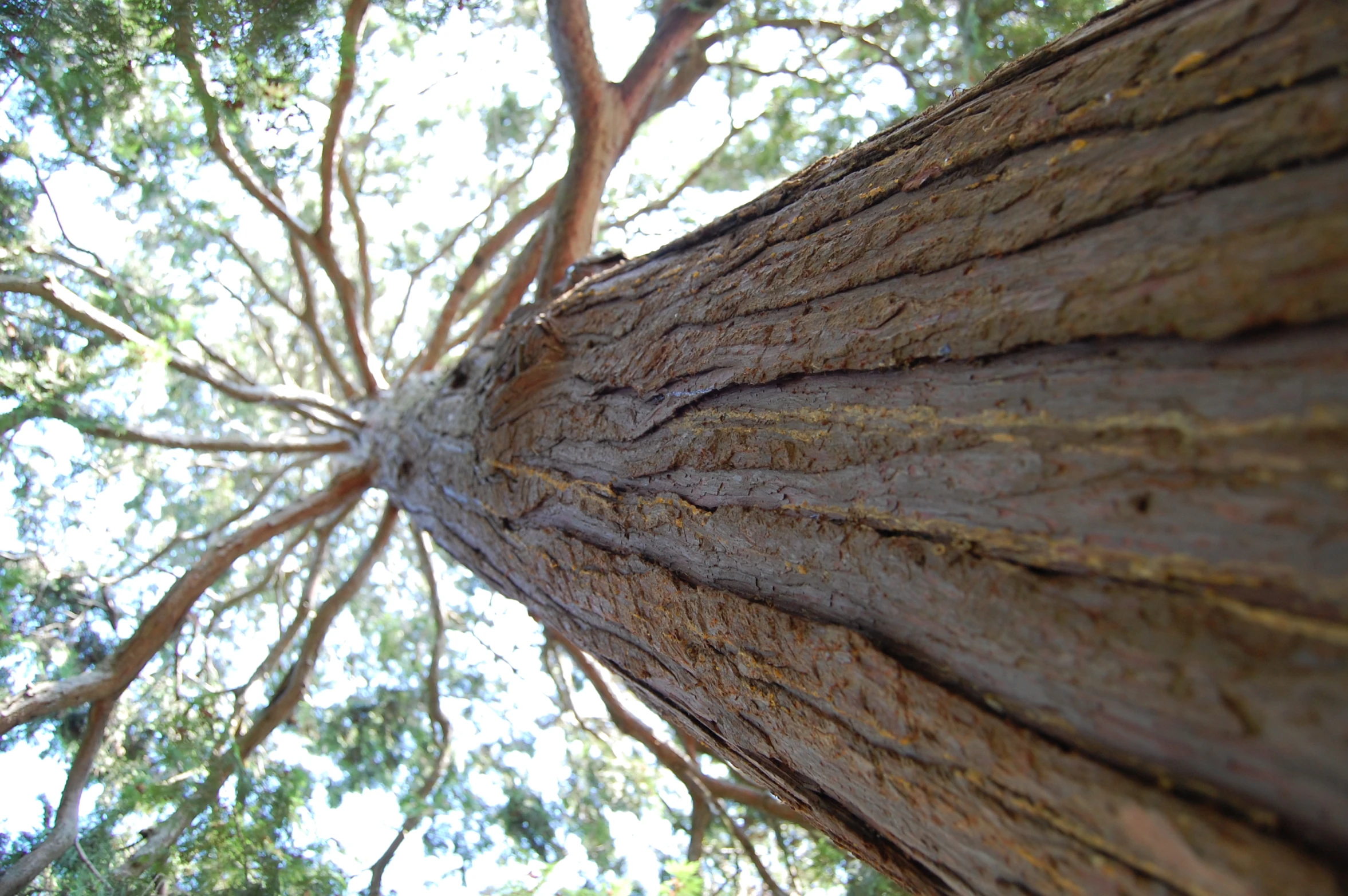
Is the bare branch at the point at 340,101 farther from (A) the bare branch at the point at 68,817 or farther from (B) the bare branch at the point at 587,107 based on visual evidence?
(A) the bare branch at the point at 68,817

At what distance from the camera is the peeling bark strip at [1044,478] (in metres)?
0.70

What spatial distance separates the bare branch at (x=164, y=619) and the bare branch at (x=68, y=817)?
13 cm

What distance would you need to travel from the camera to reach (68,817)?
3.06 m

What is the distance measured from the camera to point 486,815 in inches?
185

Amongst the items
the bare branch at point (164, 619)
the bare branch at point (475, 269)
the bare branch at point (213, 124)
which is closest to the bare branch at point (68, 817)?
the bare branch at point (164, 619)

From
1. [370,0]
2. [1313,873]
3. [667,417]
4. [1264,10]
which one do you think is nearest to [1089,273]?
[1264,10]

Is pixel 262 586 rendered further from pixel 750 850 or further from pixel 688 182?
pixel 688 182

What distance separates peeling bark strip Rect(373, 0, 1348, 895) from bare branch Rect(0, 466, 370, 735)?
285cm

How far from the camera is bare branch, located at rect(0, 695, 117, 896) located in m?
2.79

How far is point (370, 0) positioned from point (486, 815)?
452 cm

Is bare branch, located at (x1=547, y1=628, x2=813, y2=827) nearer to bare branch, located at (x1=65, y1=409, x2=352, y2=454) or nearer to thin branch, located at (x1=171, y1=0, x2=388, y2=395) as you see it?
bare branch, located at (x1=65, y1=409, x2=352, y2=454)

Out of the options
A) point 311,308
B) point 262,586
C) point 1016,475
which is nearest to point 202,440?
point 311,308

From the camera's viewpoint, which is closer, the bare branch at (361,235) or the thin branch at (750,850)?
the thin branch at (750,850)

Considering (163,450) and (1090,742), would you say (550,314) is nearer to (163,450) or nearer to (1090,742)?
(1090,742)
